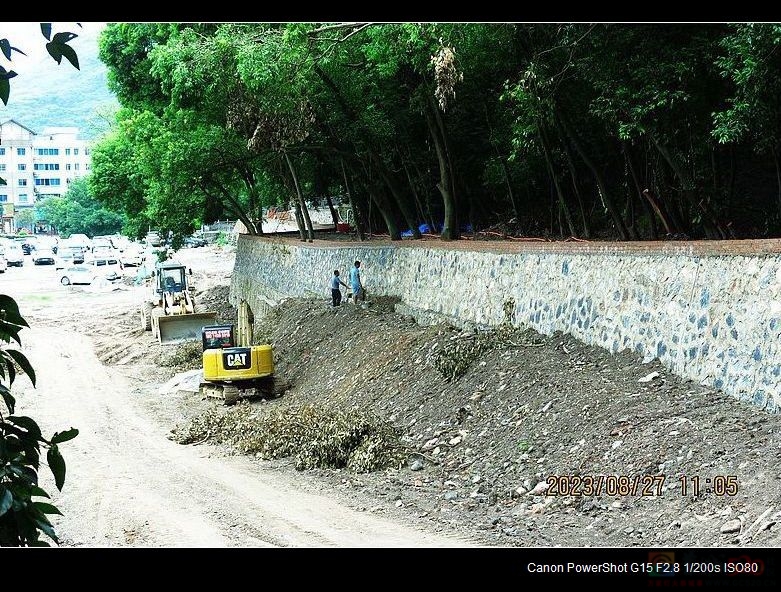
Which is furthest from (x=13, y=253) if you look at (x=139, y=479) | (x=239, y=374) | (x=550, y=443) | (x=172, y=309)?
(x=172, y=309)

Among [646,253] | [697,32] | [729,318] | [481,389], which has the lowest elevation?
[481,389]

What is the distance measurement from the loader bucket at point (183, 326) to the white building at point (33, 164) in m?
8.80

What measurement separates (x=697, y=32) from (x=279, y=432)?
6.66m

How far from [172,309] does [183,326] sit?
0.78 metres

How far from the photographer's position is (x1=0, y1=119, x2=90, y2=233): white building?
7082mm

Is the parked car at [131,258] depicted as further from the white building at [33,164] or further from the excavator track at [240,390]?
the white building at [33,164]

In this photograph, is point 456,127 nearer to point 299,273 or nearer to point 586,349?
point 299,273

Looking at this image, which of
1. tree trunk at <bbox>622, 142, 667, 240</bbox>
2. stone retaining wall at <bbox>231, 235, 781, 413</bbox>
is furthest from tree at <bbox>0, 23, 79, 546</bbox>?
tree trunk at <bbox>622, 142, 667, 240</bbox>

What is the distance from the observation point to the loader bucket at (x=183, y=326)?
59.7 feet

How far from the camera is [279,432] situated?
35.5 feet

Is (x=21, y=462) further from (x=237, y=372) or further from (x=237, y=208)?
(x=237, y=208)

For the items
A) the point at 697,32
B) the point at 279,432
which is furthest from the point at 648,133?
the point at 279,432

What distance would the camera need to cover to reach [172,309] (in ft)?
63.8

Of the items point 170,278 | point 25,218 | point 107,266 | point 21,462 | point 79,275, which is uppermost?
point 25,218
